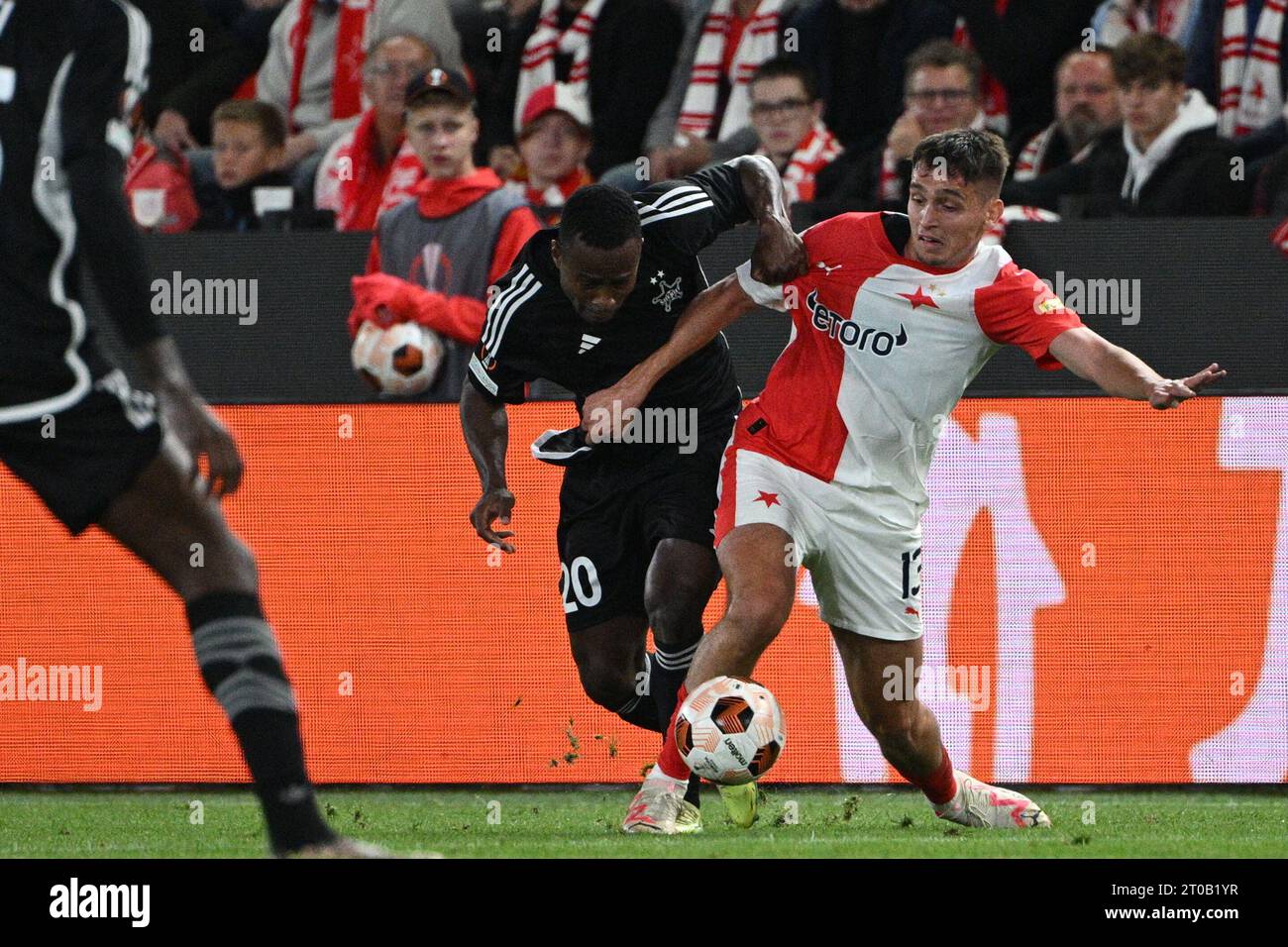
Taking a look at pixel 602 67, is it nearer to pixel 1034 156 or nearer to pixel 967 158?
pixel 1034 156

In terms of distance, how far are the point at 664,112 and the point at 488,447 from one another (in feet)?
12.5

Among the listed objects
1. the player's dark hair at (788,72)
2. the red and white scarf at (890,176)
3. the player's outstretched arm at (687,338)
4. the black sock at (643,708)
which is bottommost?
the black sock at (643,708)

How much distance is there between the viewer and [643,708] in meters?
6.98

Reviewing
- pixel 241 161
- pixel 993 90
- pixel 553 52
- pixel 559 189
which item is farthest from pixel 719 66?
pixel 241 161

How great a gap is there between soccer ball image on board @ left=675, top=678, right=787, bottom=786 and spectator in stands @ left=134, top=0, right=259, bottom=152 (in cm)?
631

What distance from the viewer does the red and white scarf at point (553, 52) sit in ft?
33.5

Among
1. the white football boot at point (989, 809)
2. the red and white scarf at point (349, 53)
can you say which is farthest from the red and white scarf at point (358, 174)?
the white football boot at point (989, 809)

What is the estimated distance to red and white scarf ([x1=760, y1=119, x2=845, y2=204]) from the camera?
29.9 ft

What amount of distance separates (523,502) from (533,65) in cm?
330

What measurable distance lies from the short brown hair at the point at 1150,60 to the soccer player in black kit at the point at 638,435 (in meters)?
2.59

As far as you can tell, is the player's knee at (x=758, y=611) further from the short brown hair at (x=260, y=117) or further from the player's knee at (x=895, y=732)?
the short brown hair at (x=260, y=117)

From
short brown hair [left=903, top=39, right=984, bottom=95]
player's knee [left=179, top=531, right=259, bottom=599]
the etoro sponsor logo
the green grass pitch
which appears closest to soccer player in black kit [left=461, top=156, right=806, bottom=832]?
the etoro sponsor logo

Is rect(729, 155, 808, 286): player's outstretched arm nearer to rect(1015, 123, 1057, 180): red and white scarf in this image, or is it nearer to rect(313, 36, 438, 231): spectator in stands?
rect(1015, 123, 1057, 180): red and white scarf

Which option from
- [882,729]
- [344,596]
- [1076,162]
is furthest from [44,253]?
[1076,162]
